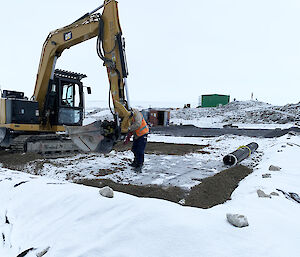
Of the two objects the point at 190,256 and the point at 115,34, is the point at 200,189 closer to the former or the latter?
the point at 190,256

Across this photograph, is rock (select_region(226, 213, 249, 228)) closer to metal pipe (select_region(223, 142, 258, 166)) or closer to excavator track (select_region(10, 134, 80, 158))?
metal pipe (select_region(223, 142, 258, 166))

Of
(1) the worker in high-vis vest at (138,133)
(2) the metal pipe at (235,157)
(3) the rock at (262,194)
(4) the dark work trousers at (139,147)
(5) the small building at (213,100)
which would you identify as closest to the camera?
(3) the rock at (262,194)

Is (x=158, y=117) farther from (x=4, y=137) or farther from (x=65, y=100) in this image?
(x=4, y=137)

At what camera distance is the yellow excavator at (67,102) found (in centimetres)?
607

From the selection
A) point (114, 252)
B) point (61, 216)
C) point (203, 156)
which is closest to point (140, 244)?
point (114, 252)

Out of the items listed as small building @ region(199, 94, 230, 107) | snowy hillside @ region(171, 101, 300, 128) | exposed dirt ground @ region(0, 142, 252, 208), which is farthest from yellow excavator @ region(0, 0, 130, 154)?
small building @ region(199, 94, 230, 107)

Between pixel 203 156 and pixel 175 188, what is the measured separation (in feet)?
12.0

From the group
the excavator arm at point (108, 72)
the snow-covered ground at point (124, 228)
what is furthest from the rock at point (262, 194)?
the excavator arm at point (108, 72)

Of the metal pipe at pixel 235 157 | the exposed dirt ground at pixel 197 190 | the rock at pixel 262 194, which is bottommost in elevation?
the exposed dirt ground at pixel 197 190

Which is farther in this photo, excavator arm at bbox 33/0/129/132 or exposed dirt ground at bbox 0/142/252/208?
excavator arm at bbox 33/0/129/132

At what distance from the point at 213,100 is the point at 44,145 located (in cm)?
3430

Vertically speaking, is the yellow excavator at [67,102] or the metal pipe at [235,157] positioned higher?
the yellow excavator at [67,102]

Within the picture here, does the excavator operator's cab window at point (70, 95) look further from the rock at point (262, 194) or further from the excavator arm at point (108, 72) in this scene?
the rock at point (262, 194)

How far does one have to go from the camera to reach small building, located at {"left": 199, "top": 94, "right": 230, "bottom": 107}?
37875 mm
